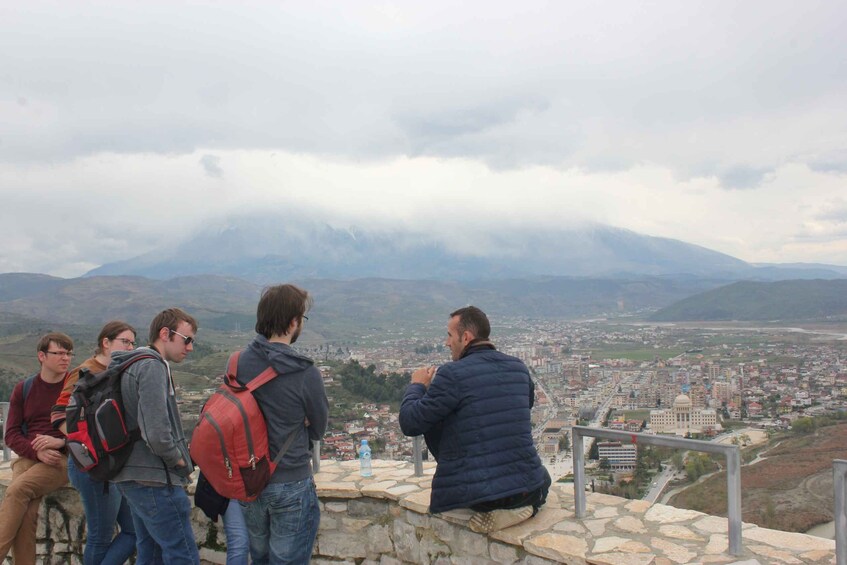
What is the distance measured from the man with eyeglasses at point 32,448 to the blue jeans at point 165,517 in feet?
4.57

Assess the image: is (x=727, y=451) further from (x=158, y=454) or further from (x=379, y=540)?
(x=158, y=454)

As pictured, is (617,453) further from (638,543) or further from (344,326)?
(344,326)

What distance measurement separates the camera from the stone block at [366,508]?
4508 mm

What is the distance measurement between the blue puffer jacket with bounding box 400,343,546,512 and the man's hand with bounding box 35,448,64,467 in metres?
2.73

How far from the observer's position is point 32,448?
14.4 ft

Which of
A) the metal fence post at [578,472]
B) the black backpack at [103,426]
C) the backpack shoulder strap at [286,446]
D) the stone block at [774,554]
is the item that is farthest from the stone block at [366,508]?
the stone block at [774,554]

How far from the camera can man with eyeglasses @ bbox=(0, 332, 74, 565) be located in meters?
4.33

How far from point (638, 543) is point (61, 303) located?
7652cm

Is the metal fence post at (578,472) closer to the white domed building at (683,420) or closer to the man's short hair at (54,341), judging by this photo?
the white domed building at (683,420)

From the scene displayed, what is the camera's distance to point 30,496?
172 inches

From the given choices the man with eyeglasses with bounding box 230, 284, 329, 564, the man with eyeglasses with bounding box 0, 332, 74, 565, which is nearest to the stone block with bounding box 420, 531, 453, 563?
the man with eyeglasses with bounding box 230, 284, 329, 564

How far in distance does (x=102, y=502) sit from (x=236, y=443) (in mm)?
Result: 1705

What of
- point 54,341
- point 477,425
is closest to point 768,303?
point 477,425

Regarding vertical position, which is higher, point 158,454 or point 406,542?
point 158,454
